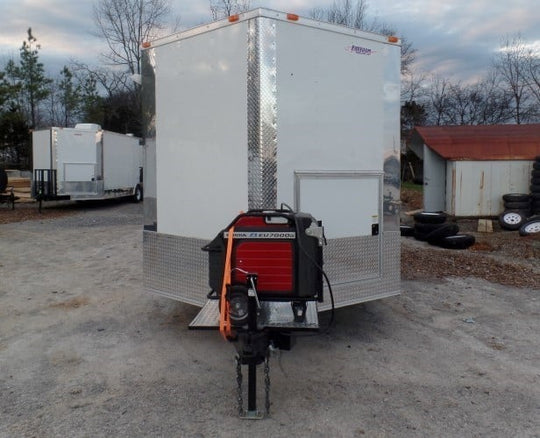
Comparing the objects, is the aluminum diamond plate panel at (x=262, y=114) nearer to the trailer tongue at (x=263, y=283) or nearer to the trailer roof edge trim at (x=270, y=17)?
the trailer roof edge trim at (x=270, y=17)

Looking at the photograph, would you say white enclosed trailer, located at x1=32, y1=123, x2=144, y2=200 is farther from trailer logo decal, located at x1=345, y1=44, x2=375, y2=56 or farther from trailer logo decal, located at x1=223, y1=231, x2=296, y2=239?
trailer logo decal, located at x1=223, y1=231, x2=296, y2=239

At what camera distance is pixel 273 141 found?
4285 mm

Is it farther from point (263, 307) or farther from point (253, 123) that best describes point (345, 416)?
point (253, 123)

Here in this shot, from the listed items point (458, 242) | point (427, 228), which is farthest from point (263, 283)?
point (427, 228)

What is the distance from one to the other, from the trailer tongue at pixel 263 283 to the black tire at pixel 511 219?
409 inches

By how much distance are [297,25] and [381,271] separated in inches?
92.5

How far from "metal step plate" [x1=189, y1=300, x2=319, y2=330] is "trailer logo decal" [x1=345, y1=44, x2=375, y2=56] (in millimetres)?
2321

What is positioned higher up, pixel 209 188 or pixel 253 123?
pixel 253 123

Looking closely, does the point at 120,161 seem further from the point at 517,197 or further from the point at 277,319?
the point at 277,319

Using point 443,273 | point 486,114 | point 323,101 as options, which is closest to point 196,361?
point 323,101

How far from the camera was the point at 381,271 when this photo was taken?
4980mm

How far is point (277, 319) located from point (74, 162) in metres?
14.9

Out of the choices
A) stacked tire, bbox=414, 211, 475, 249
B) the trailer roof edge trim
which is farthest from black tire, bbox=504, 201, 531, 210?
the trailer roof edge trim

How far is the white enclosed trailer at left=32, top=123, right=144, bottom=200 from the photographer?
16.3m
